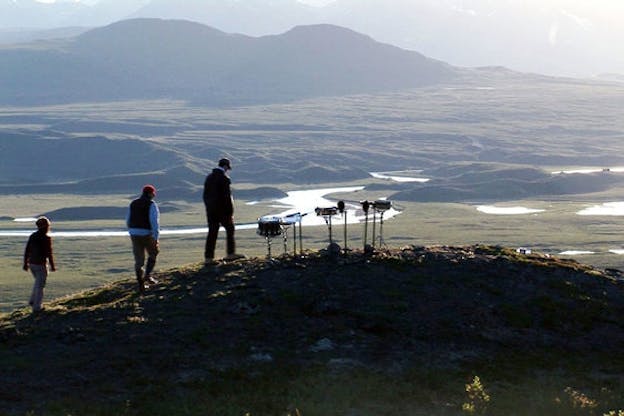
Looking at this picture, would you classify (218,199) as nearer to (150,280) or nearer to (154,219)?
(150,280)

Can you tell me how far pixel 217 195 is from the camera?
23.3m

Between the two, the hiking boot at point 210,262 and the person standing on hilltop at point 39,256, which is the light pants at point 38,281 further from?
the hiking boot at point 210,262

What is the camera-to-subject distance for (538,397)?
1681 centimetres

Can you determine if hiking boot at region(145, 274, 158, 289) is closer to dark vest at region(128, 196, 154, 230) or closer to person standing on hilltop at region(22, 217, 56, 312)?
dark vest at region(128, 196, 154, 230)

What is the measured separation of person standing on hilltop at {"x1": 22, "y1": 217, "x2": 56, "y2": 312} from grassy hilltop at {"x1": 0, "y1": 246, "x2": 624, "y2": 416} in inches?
16.5

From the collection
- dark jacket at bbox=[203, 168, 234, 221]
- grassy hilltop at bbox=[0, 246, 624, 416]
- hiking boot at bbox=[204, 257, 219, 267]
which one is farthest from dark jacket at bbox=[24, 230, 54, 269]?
hiking boot at bbox=[204, 257, 219, 267]

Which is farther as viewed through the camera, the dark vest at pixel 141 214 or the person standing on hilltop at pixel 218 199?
the person standing on hilltop at pixel 218 199

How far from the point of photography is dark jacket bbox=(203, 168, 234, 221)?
76.3 ft

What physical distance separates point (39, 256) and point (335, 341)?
630cm

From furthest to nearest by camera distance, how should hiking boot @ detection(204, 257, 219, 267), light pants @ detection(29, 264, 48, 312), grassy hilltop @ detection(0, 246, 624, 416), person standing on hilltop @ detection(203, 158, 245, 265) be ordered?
hiking boot @ detection(204, 257, 219, 267)
person standing on hilltop @ detection(203, 158, 245, 265)
light pants @ detection(29, 264, 48, 312)
grassy hilltop @ detection(0, 246, 624, 416)

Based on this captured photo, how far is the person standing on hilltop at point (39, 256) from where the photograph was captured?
66.4ft

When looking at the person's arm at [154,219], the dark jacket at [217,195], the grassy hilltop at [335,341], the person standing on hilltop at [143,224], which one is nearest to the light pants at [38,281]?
the grassy hilltop at [335,341]

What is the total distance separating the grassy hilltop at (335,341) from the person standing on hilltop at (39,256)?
0.42 meters

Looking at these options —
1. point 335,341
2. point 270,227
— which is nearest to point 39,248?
point 270,227
